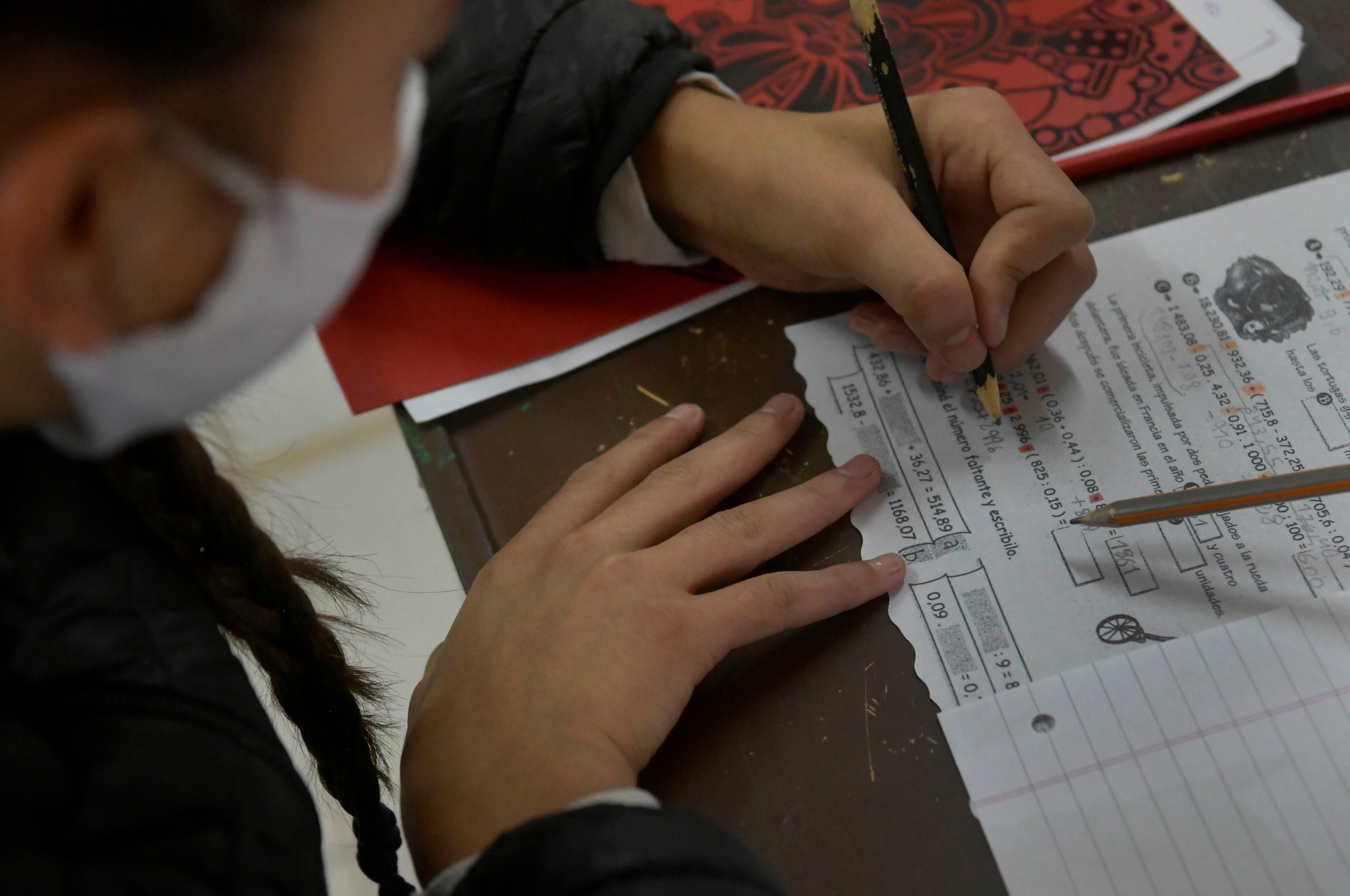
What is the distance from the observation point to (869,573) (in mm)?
525

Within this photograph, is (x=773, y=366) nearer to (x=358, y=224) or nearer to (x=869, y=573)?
(x=869, y=573)

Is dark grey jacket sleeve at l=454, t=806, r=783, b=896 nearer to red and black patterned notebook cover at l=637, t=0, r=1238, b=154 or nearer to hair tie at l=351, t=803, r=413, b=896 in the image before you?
hair tie at l=351, t=803, r=413, b=896

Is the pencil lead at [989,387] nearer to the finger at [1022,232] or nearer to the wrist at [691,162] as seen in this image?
the finger at [1022,232]

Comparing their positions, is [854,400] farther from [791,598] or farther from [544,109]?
[544,109]

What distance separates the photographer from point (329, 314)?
1.46 feet

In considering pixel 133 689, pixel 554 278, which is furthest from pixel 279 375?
pixel 133 689

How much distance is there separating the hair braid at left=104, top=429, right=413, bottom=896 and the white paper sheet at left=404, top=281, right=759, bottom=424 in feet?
0.42

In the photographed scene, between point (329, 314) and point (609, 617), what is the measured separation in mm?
212

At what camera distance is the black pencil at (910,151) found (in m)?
0.54

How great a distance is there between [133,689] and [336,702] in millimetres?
130

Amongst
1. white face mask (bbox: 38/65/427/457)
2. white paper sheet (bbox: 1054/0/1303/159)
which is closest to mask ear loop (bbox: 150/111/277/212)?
white face mask (bbox: 38/65/427/457)

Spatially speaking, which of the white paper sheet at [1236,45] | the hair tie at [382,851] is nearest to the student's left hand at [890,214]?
the white paper sheet at [1236,45]

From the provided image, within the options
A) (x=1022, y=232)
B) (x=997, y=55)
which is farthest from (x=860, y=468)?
(x=997, y=55)

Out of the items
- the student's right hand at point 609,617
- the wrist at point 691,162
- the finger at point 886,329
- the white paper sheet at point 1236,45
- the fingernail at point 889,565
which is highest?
the wrist at point 691,162
